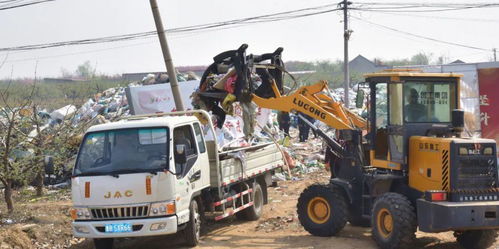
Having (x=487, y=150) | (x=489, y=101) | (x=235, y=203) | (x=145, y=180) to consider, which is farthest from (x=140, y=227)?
(x=489, y=101)

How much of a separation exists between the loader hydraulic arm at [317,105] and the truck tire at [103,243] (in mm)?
3416

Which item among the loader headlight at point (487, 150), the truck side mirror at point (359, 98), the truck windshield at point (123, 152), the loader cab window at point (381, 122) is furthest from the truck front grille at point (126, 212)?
the loader headlight at point (487, 150)

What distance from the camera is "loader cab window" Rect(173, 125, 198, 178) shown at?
10203 mm

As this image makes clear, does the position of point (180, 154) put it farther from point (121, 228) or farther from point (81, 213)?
point (81, 213)

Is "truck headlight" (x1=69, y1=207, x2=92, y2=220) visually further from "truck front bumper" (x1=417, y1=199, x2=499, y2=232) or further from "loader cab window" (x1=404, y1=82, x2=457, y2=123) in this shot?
"loader cab window" (x1=404, y1=82, x2=457, y2=123)

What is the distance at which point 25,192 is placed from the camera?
17.7 m

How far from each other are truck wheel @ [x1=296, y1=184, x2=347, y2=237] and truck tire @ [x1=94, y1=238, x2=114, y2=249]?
307 cm

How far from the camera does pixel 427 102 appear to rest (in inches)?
399

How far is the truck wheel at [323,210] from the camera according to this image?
10.8 metres

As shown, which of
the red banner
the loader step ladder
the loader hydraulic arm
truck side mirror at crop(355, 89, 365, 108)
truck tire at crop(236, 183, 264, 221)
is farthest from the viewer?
the red banner

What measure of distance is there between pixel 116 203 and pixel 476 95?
12336 millimetres

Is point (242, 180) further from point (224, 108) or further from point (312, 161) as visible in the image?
point (312, 161)

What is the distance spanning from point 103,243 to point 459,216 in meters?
5.16

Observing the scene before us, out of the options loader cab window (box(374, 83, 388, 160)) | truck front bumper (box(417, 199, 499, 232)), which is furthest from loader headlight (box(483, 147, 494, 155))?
loader cab window (box(374, 83, 388, 160))
